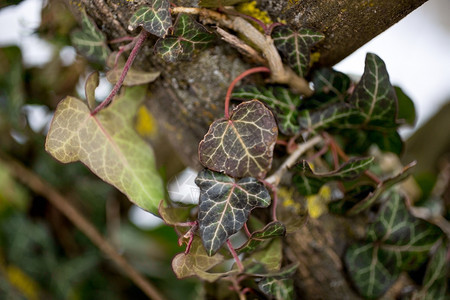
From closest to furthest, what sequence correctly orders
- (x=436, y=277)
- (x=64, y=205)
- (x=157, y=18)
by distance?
(x=157, y=18), (x=436, y=277), (x=64, y=205)

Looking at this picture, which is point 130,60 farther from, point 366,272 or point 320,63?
point 366,272

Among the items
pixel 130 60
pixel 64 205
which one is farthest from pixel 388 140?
pixel 64 205

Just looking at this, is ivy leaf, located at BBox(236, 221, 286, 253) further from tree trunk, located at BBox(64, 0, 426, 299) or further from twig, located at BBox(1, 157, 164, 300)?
twig, located at BBox(1, 157, 164, 300)

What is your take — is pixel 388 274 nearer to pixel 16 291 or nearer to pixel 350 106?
pixel 350 106

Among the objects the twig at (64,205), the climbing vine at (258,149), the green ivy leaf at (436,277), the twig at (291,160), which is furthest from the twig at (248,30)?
the twig at (64,205)

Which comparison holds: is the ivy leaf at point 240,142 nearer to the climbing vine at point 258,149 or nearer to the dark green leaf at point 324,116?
the climbing vine at point 258,149

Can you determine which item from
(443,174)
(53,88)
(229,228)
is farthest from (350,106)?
(53,88)
